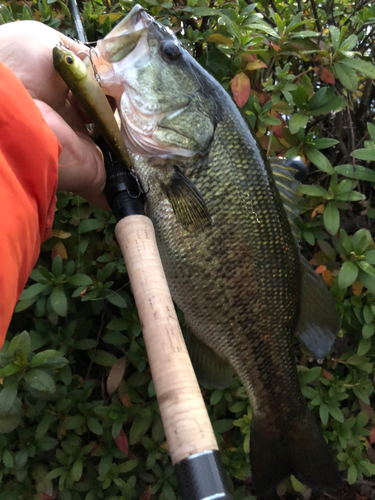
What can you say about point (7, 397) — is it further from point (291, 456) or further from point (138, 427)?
point (291, 456)

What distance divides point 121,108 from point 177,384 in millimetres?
794

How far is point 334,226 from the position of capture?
1.42 metres

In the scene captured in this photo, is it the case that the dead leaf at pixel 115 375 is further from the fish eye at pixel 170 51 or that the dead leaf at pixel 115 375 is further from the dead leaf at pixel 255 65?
the dead leaf at pixel 255 65

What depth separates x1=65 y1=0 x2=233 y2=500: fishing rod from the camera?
56 cm

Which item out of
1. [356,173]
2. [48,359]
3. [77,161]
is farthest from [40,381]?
[356,173]

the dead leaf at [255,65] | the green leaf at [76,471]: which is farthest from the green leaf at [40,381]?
the dead leaf at [255,65]

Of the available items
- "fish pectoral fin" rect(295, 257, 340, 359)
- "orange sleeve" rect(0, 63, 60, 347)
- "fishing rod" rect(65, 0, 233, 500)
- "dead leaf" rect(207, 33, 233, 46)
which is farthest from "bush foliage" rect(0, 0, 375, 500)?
"orange sleeve" rect(0, 63, 60, 347)

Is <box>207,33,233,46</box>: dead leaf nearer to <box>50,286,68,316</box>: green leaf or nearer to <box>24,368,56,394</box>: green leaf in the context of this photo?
<box>50,286,68,316</box>: green leaf

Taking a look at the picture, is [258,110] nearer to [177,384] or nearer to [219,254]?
[219,254]

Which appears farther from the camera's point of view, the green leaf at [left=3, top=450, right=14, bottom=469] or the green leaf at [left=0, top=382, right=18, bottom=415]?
the green leaf at [left=3, top=450, right=14, bottom=469]

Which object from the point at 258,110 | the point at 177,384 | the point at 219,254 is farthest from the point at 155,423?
the point at 258,110

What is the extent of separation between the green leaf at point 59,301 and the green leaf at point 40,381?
7.8 inches

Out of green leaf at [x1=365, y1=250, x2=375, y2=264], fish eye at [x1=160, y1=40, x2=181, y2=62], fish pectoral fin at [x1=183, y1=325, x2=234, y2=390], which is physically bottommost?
fish pectoral fin at [x1=183, y1=325, x2=234, y2=390]

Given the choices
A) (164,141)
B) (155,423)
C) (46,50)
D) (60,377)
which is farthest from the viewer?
(155,423)
